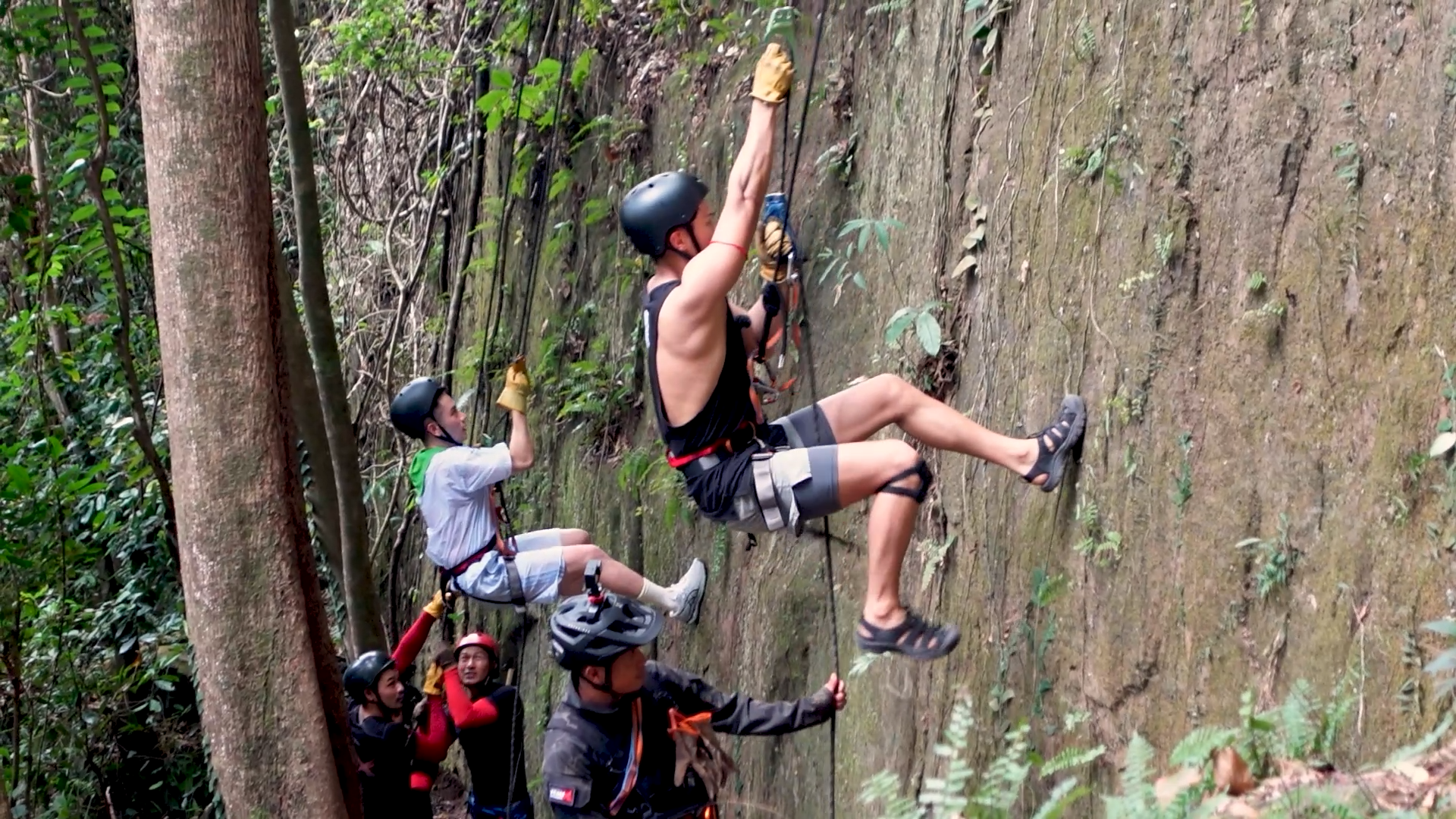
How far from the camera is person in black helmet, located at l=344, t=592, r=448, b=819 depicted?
722 cm

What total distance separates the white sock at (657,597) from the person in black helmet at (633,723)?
2.39 m

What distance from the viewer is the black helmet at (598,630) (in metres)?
5.19

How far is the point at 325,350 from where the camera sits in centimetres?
850

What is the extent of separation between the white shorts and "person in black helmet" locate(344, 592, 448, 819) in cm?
72

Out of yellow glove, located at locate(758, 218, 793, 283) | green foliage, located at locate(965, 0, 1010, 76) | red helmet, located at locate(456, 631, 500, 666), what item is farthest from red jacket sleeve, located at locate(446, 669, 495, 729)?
green foliage, located at locate(965, 0, 1010, 76)

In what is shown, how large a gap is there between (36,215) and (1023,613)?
765cm

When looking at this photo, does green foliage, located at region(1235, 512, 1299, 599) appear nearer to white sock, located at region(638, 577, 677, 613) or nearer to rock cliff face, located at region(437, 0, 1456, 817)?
rock cliff face, located at region(437, 0, 1456, 817)

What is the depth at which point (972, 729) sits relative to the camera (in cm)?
506

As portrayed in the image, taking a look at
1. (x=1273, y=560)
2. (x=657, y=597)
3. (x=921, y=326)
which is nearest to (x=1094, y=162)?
(x=921, y=326)

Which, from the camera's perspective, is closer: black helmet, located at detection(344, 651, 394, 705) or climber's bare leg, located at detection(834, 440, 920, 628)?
climber's bare leg, located at detection(834, 440, 920, 628)

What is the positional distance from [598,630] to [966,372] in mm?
1862

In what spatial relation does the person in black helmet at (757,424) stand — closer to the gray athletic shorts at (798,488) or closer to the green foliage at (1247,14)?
the gray athletic shorts at (798,488)

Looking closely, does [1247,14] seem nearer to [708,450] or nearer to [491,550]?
[708,450]

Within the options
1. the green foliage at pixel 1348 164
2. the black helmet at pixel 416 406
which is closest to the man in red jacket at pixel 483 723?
the black helmet at pixel 416 406
